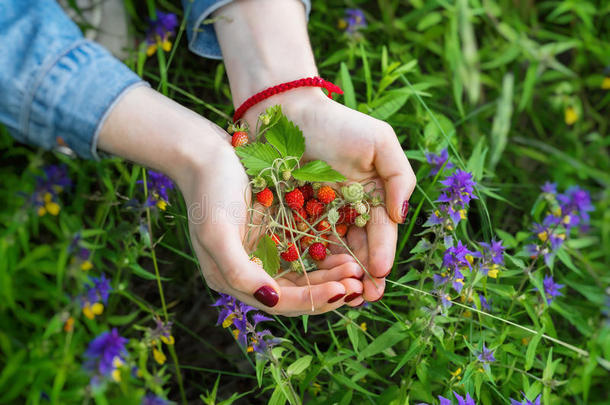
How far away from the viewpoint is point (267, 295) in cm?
112

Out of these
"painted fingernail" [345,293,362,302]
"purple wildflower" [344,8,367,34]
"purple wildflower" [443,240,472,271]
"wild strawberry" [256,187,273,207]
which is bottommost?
"painted fingernail" [345,293,362,302]

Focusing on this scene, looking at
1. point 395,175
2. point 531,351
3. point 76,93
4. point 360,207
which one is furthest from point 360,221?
point 76,93

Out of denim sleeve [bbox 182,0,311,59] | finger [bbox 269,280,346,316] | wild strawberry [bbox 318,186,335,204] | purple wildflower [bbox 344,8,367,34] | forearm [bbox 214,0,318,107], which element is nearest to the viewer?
finger [bbox 269,280,346,316]

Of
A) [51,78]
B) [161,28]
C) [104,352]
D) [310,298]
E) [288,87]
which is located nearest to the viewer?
[104,352]

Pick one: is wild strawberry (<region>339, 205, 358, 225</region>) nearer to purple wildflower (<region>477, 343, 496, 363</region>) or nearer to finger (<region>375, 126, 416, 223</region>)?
finger (<region>375, 126, 416, 223</region>)

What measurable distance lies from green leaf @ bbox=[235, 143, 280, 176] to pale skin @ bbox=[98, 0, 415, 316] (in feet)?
0.08

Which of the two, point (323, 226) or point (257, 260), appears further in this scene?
point (323, 226)

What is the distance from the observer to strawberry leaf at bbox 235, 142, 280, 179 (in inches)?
51.3

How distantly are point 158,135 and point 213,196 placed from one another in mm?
256

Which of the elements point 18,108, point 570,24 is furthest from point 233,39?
point 570,24

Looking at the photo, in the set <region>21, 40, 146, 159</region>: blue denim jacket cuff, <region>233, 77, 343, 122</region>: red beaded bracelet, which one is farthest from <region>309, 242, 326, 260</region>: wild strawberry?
<region>21, 40, 146, 159</region>: blue denim jacket cuff

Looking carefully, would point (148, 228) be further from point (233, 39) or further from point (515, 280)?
point (515, 280)

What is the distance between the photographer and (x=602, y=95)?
7.26 ft

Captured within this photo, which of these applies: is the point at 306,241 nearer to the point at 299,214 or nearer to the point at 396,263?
the point at 299,214
